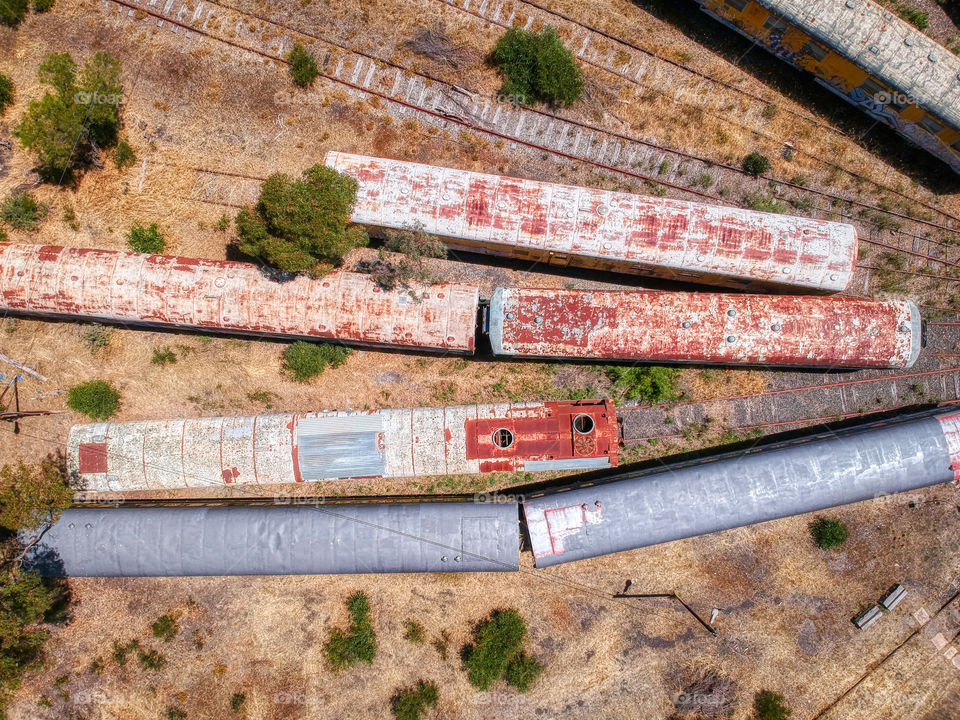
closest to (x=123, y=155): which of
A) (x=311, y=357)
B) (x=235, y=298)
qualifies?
(x=235, y=298)

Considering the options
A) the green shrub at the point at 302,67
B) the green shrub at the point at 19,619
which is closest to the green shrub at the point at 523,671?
the green shrub at the point at 19,619

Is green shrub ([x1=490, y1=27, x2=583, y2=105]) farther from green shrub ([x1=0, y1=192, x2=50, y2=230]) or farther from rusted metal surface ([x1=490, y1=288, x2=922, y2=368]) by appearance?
green shrub ([x1=0, y1=192, x2=50, y2=230])

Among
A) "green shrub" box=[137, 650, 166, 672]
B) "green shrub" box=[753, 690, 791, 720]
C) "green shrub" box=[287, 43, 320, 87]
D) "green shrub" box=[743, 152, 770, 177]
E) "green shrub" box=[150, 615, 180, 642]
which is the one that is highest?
"green shrub" box=[743, 152, 770, 177]

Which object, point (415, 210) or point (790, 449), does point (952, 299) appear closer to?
point (790, 449)

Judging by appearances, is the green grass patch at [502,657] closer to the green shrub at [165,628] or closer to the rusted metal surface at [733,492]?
the rusted metal surface at [733,492]

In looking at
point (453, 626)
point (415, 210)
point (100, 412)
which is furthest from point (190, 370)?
A: point (453, 626)

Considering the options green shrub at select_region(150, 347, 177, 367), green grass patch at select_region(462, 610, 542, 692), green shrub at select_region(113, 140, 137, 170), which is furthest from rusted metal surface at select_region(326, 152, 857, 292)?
green grass patch at select_region(462, 610, 542, 692)

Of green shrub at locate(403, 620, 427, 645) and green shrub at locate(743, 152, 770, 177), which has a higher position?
green shrub at locate(743, 152, 770, 177)
